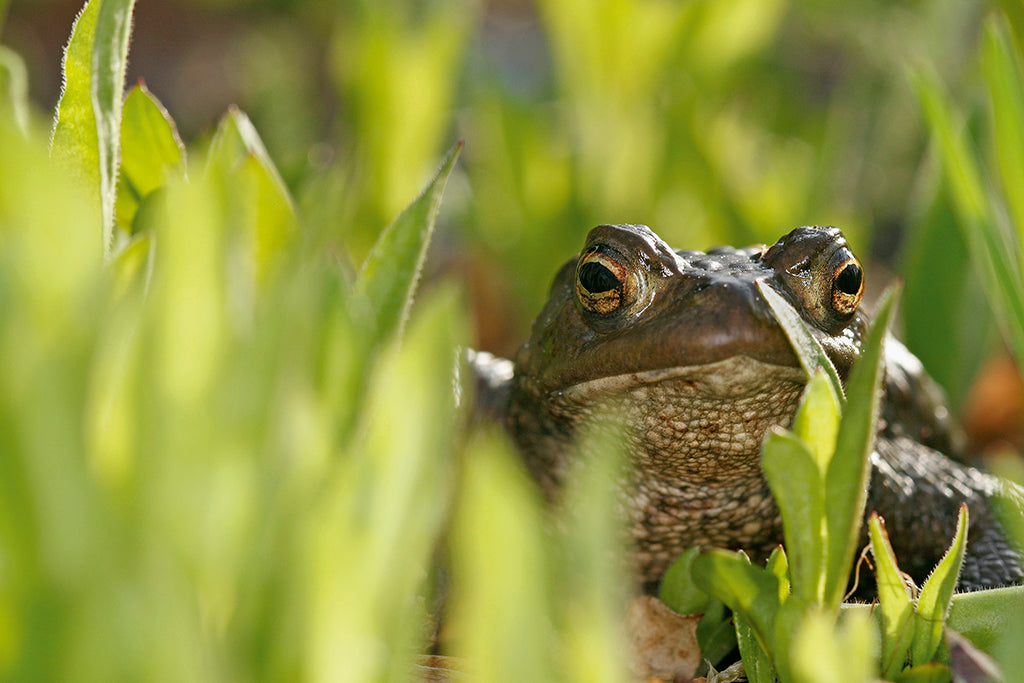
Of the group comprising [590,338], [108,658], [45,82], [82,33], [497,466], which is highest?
[45,82]

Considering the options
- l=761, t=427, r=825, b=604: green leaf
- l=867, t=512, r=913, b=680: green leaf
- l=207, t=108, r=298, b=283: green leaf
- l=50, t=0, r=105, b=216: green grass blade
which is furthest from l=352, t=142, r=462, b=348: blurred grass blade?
l=867, t=512, r=913, b=680: green leaf

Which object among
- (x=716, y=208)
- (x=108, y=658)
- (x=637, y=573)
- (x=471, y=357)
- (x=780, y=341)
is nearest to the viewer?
(x=108, y=658)

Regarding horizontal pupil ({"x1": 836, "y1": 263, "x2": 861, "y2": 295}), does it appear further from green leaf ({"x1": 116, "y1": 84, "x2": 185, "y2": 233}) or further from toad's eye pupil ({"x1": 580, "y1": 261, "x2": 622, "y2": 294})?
green leaf ({"x1": 116, "y1": 84, "x2": 185, "y2": 233})

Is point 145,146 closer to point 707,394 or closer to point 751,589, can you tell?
point 707,394

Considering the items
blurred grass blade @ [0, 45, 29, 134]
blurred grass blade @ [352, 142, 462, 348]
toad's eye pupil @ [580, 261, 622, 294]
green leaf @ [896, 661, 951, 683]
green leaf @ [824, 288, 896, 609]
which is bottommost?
green leaf @ [896, 661, 951, 683]

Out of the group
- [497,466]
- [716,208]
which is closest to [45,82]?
[716,208]

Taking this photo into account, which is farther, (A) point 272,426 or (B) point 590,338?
(B) point 590,338

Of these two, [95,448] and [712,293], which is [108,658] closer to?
[95,448]
